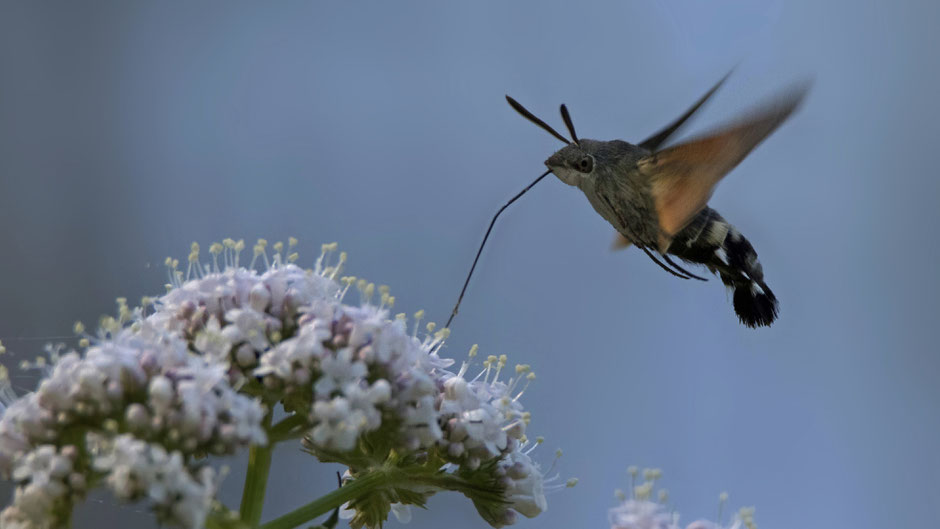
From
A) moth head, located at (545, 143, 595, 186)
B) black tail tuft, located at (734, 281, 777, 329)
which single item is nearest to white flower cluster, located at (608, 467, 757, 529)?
black tail tuft, located at (734, 281, 777, 329)

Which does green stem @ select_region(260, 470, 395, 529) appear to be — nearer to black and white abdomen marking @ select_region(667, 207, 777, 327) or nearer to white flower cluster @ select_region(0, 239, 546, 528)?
white flower cluster @ select_region(0, 239, 546, 528)

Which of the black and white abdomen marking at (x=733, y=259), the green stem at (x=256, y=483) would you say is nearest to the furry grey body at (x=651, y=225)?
the black and white abdomen marking at (x=733, y=259)

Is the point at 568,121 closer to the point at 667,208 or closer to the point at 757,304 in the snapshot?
the point at 667,208

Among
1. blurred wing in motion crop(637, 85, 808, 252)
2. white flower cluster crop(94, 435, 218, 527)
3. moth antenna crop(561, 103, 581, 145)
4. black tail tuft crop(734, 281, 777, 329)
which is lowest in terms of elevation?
white flower cluster crop(94, 435, 218, 527)

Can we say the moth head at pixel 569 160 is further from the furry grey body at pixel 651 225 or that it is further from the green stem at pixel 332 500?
the green stem at pixel 332 500

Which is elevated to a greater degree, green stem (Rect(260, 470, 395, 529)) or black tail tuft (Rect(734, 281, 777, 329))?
black tail tuft (Rect(734, 281, 777, 329))

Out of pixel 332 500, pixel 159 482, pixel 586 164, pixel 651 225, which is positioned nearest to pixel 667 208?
pixel 651 225
